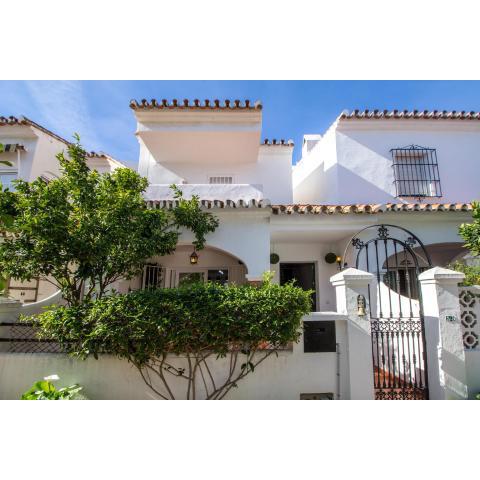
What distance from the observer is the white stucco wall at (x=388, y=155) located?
11.0 metres

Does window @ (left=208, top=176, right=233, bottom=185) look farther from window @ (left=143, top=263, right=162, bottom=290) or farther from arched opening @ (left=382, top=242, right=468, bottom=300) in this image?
arched opening @ (left=382, top=242, right=468, bottom=300)

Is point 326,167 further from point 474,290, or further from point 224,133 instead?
point 474,290

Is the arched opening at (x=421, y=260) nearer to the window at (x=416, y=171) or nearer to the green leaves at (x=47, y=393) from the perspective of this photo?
the window at (x=416, y=171)

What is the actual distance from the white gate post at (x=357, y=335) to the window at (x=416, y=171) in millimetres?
7349

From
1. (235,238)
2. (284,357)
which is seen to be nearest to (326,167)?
(235,238)

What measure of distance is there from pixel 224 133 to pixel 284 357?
7978 millimetres

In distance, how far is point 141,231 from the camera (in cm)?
633

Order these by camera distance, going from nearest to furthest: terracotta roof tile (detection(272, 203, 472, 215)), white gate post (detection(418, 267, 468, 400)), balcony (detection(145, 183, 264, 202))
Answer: white gate post (detection(418, 267, 468, 400))
terracotta roof tile (detection(272, 203, 472, 215))
balcony (detection(145, 183, 264, 202))

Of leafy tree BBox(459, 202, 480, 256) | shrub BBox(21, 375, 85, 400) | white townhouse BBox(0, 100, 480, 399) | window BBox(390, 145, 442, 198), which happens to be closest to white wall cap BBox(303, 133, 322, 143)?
white townhouse BBox(0, 100, 480, 399)

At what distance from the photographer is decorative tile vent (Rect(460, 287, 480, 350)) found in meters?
5.51

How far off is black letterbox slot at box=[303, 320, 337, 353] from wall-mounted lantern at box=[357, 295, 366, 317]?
1.95ft

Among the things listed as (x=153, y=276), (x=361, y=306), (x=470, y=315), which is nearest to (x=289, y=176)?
(x=153, y=276)

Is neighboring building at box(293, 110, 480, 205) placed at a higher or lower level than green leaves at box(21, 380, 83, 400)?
higher

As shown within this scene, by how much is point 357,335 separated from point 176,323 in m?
3.44
